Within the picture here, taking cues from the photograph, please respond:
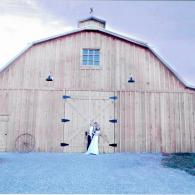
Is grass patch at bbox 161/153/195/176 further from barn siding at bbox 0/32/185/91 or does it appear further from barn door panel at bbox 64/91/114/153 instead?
barn siding at bbox 0/32/185/91

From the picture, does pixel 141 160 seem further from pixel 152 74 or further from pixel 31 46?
pixel 31 46

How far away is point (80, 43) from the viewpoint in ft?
46.4

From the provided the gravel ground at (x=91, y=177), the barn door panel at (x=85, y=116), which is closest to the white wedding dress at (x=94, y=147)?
the barn door panel at (x=85, y=116)

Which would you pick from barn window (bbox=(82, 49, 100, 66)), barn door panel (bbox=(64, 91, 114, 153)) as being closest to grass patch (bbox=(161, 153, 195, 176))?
barn door panel (bbox=(64, 91, 114, 153))

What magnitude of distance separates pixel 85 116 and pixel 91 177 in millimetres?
6195

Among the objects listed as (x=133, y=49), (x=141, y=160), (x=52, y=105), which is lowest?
(x=141, y=160)

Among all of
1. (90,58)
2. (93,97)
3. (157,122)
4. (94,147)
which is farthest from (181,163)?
(90,58)

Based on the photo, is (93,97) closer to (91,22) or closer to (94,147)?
(94,147)

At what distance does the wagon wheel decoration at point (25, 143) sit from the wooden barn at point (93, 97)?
0.16 feet

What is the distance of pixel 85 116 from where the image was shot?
1354 cm

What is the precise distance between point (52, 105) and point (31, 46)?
134 inches

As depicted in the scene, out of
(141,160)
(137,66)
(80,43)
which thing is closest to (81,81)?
(80,43)

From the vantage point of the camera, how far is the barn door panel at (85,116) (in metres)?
13.3

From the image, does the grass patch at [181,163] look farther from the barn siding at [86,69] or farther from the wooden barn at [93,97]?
the barn siding at [86,69]
